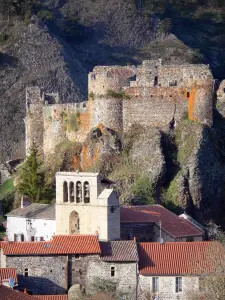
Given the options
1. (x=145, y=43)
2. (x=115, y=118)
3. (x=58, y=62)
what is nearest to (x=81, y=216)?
(x=115, y=118)

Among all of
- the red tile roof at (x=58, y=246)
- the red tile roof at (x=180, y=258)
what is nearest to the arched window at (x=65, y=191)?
the red tile roof at (x=58, y=246)

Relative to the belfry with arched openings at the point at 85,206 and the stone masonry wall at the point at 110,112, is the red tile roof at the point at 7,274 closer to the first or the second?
the belfry with arched openings at the point at 85,206

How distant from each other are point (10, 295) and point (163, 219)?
1462cm

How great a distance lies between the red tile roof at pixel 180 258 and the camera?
87.2 meters

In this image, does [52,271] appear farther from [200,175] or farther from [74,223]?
[200,175]

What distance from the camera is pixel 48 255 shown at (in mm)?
87875

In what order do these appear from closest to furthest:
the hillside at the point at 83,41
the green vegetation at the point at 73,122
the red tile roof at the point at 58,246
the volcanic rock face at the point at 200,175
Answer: the red tile roof at the point at 58,246
the volcanic rock face at the point at 200,175
the green vegetation at the point at 73,122
the hillside at the point at 83,41

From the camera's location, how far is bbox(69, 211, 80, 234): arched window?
93.0 m

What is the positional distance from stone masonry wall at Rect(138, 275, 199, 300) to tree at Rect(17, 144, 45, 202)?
16711mm

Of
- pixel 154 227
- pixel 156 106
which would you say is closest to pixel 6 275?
pixel 154 227

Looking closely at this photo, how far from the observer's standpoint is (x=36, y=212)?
321ft

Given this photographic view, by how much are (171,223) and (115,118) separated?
10223 millimetres

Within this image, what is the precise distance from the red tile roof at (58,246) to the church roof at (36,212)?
6649 millimetres

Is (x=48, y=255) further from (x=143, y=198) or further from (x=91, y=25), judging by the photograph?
(x=91, y=25)
